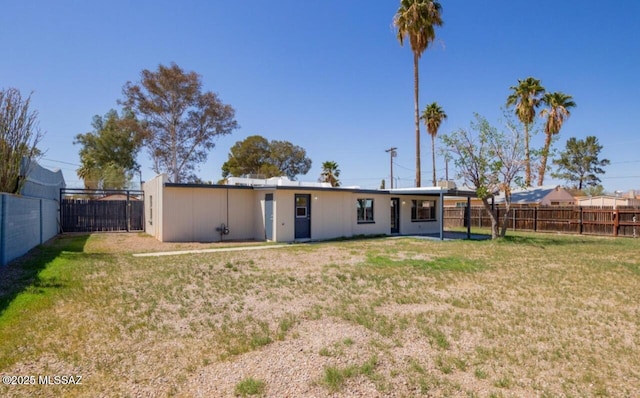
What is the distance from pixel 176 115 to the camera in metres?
27.6


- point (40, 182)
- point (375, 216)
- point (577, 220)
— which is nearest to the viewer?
point (40, 182)

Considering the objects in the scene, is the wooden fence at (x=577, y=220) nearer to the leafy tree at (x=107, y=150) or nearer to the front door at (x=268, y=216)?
the front door at (x=268, y=216)

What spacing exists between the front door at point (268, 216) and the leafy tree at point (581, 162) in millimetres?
44927

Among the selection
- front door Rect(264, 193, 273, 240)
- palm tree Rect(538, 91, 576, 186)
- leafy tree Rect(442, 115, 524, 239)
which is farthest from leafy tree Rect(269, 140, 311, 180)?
leafy tree Rect(442, 115, 524, 239)

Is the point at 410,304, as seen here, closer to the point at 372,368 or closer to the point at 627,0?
the point at 372,368

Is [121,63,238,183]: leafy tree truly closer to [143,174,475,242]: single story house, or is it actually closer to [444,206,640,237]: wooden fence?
[143,174,475,242]: single story house

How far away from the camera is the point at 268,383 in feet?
10.7

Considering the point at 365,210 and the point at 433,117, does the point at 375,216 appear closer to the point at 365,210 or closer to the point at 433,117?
the point at 365,210

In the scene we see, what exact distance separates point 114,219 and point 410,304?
17550 millimetres

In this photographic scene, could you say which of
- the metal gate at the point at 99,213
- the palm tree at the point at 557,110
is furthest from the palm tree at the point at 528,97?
the metal gate at the point at 99,213

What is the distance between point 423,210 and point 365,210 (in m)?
4.45

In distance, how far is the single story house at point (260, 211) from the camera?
47.5 ft

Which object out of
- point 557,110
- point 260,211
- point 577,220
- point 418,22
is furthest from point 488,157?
point 557,110

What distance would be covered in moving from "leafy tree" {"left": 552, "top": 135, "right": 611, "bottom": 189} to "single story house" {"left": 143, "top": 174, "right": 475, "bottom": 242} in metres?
40.0
